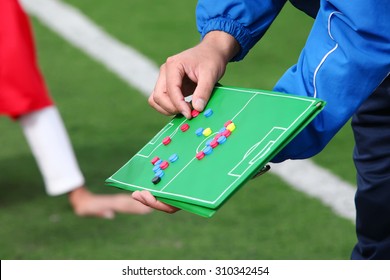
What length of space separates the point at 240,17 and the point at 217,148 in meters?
0.36

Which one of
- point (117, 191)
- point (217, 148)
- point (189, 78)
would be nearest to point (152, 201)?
point (217, 148)

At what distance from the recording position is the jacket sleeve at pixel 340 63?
1.81m

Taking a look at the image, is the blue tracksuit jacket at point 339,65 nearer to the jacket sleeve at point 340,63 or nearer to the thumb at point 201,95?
the jacket sleeve at point 340,63

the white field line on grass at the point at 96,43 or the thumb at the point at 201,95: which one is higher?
the thumb at the point at 201,95

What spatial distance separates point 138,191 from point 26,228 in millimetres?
1780

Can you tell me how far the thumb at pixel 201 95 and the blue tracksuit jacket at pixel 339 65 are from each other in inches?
5.4

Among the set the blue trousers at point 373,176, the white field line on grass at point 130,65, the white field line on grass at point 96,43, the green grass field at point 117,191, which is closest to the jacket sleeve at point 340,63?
the blue trousers at point 373,176

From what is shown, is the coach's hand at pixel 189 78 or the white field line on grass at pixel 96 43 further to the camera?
the white field line on grass at pixel 96 43

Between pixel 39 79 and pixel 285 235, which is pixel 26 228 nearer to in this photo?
pixel 39 79

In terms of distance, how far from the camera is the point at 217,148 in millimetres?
1930

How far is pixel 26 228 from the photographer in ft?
12.0

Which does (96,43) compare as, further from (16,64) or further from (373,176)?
(373,176)


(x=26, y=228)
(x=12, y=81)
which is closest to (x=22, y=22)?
(x=12, y=81)

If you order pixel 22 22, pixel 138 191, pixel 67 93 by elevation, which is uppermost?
pixel 138 191
